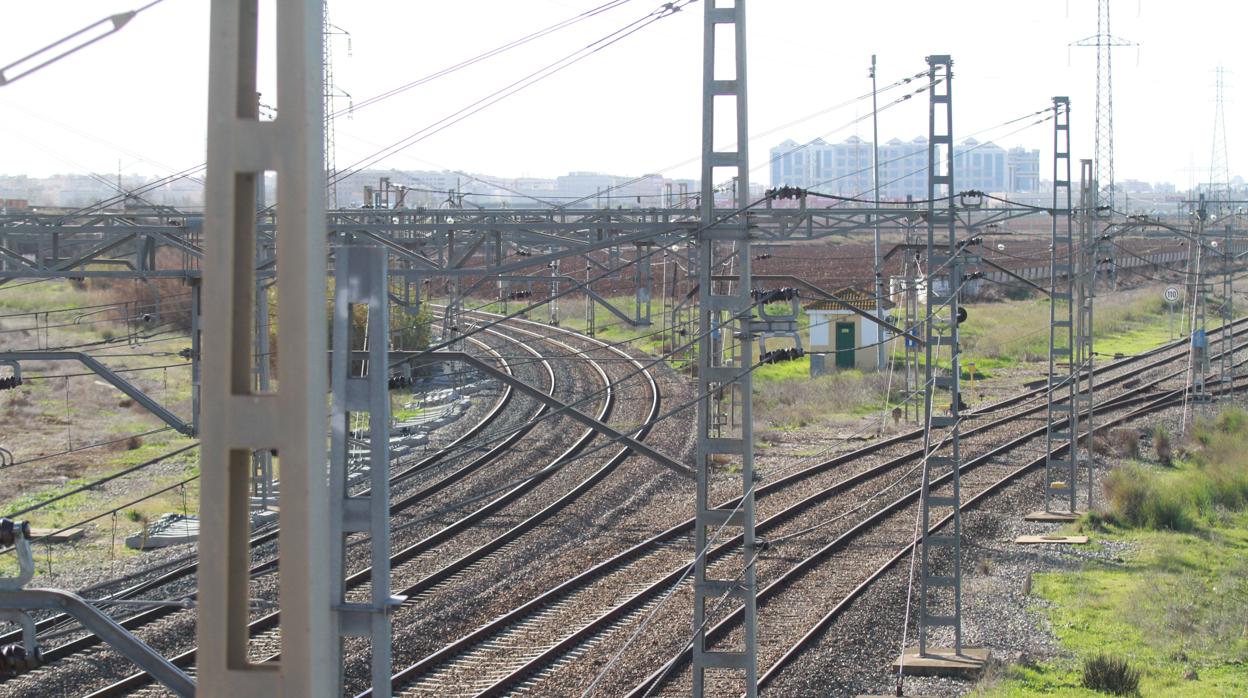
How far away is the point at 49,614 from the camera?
1116 centimetres

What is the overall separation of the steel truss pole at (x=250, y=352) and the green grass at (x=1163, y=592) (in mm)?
8144

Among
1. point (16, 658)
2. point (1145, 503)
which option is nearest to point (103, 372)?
point (16, 658)

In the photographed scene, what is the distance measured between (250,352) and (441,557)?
1105 cm

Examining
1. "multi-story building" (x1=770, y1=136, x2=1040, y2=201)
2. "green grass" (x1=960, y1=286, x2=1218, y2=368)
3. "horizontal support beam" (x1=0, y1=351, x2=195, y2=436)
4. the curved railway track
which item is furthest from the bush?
"multi-story building" (x1=770, y1=136, x2=1040, y2=201)

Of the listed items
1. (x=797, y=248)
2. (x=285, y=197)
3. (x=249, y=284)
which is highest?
(x=797, y=248)

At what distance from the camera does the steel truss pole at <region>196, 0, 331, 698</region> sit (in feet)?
7.43

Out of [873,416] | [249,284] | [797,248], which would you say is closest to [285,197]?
[249,284]

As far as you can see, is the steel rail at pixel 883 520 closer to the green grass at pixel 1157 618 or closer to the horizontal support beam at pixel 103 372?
the green grass at pixel 1157 618

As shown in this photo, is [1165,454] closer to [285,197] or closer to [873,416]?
[873,416]

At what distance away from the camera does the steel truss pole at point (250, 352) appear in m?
2.26

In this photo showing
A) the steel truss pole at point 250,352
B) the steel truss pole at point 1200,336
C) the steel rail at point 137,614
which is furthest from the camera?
the steel truss pole at point 1200,336

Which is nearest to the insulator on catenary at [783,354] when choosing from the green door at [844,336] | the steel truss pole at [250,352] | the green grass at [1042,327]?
the steel truss pole at [250,352]

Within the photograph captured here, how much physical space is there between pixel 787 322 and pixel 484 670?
403 centimetres

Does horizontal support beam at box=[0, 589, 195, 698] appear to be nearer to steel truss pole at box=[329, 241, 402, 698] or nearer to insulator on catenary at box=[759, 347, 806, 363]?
steel truss pole at box=[329, 241, 402, 698]
